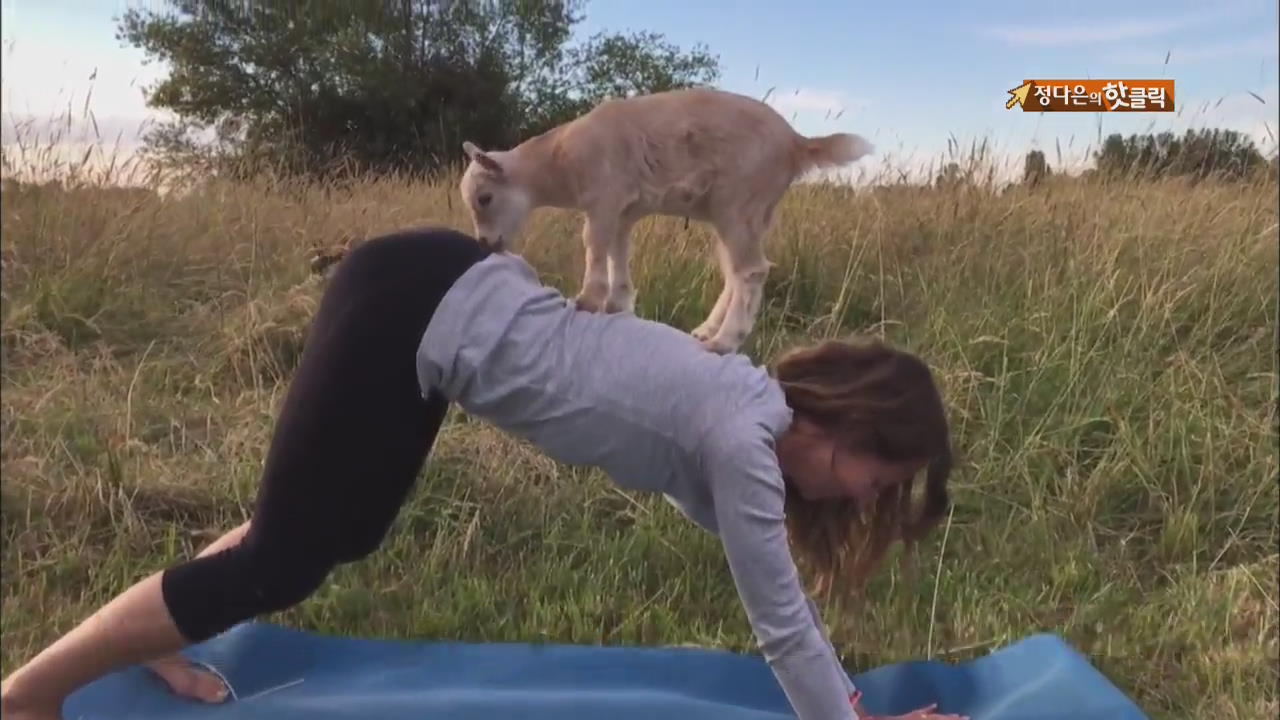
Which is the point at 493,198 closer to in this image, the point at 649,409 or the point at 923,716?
the point at 649,409

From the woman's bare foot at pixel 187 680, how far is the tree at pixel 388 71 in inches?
38.8

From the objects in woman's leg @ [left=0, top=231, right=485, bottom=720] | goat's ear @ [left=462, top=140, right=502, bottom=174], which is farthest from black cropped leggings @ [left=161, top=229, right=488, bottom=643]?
goat's ear @ [left=462, top=140, right=502, bottom=174]

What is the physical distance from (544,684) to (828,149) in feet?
4.15

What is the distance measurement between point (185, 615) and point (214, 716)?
0.41 meters

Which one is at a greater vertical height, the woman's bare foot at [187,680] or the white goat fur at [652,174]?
the white goat fur at [652,174]

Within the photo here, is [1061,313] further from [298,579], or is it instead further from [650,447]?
[298,579]

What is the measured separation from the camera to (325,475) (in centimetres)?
177

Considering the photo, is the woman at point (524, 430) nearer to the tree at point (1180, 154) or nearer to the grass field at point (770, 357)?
the grass field at point (770, 357)

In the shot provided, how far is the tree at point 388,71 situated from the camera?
2.09 meters

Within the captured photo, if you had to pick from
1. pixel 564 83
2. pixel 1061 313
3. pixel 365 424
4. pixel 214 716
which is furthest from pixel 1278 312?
pixel 214 716

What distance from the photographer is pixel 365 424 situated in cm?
175

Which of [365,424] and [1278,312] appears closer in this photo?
[365,424]

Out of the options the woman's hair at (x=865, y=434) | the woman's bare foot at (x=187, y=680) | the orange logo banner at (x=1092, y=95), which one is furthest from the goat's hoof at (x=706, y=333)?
the woman's bare foot at (x=187, y=680)

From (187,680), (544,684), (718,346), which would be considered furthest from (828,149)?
(187,680)
